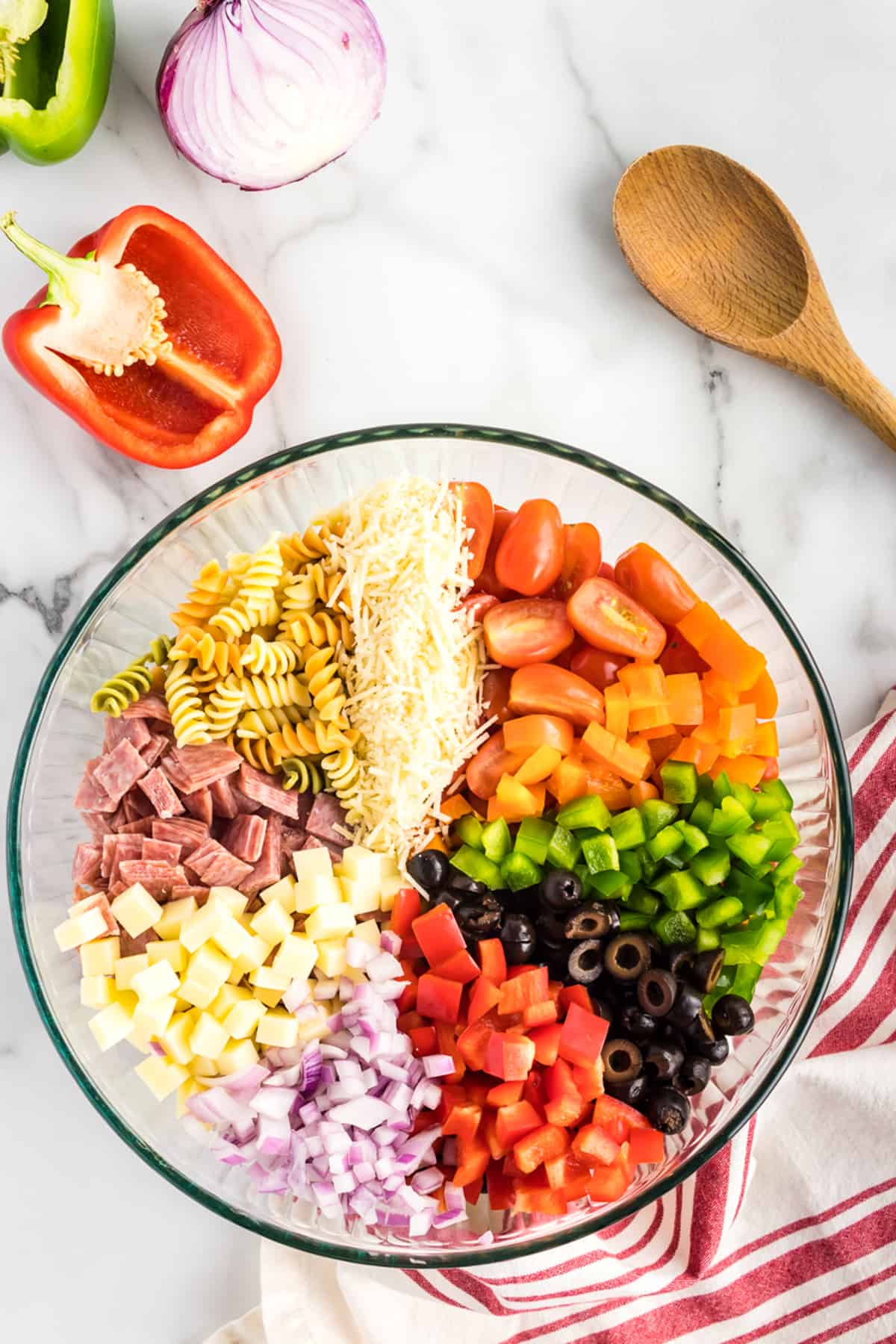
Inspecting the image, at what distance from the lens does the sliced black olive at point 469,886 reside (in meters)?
1.94

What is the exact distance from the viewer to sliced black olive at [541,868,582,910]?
189 centimetres

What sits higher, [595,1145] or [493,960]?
[493,960]

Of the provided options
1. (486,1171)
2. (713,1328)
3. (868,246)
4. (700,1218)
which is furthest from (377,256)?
(713,1328)

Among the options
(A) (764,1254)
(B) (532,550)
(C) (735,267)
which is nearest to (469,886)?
(B) (532,550)

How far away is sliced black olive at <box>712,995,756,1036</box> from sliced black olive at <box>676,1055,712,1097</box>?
69 millimetres

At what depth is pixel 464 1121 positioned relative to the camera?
191cm

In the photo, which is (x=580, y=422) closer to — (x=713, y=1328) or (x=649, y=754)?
(x=649, y=754)

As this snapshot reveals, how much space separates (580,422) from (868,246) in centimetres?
71

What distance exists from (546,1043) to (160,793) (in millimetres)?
780

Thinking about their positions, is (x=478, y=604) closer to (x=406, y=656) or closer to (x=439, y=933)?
(x=406, y=656)

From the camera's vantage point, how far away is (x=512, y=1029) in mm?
1906

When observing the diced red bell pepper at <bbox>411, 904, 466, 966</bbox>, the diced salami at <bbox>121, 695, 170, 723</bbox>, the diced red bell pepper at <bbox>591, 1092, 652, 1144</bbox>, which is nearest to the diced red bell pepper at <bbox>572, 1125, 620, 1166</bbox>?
the diced red bell pepper at <bbox>591, 1092, 652, 1144</bbox>

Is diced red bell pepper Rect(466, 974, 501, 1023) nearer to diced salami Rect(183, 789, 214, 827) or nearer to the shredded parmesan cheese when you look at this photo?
the shredded parmesan cheese

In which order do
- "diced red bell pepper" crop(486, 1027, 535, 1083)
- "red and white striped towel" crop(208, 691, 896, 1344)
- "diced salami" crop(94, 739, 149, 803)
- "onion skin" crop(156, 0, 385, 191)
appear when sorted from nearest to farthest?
"diced red bell pepper" crop(486, 1027, 535, 1083) < "diced salami" crop(94, 739, 149, 803) < "onion skin" crop(156, 0, 385, 191) < "red and white striped towel" crop(208, 691, 896, 1344)
